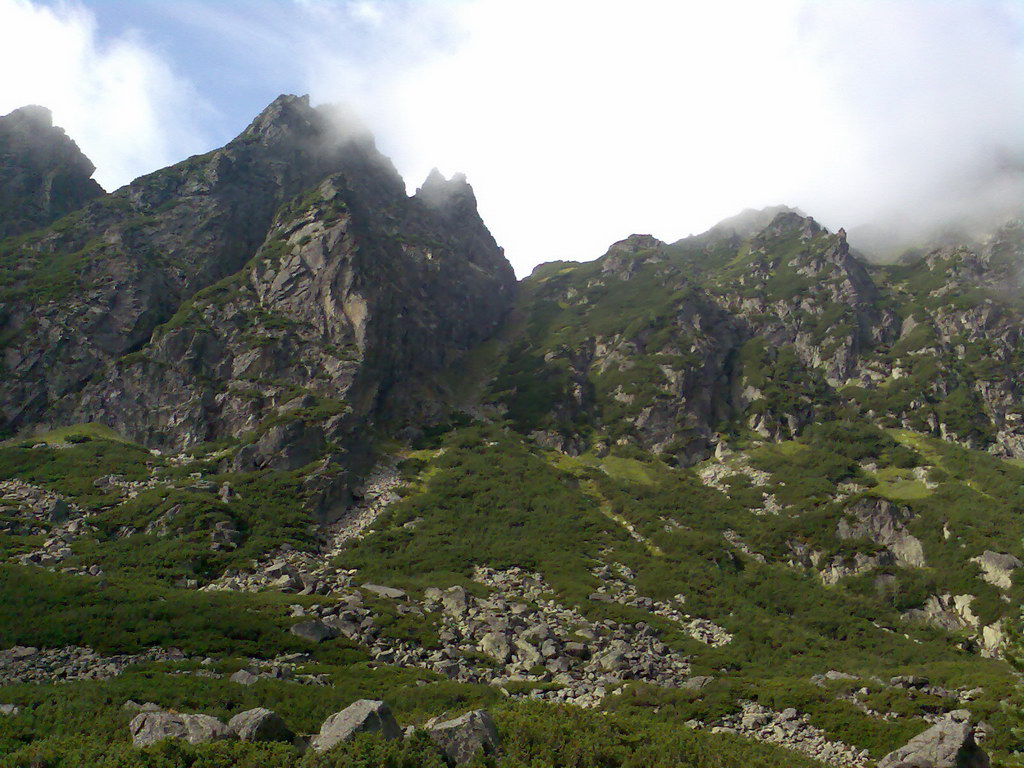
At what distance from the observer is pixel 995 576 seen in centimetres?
5988

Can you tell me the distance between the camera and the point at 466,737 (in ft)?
63.8

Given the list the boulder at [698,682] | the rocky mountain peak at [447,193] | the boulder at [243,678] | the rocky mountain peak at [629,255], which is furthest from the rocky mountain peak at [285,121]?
the boulder at [698,682]

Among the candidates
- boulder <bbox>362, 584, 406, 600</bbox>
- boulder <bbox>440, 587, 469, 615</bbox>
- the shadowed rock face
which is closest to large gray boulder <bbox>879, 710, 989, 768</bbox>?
boulder <bbox>440, 587, 469, 615</bbox>

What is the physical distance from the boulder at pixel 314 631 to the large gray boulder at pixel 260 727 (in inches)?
836

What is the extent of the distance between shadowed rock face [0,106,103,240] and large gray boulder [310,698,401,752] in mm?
143095

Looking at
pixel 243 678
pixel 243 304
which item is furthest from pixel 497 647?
pixel 243 304

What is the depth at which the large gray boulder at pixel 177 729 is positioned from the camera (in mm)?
19094

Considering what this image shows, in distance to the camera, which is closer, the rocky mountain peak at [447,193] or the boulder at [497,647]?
the boulder at [497,647]

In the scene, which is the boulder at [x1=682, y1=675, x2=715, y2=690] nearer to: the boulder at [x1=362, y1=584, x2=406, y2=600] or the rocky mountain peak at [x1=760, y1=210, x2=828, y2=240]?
the boulder at [x1=362, y1=584, x2=406, y2=600]

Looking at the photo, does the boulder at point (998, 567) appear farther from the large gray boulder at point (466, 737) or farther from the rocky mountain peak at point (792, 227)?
the rocky mountain peak at point (792, 227)

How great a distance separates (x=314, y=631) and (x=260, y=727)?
23.4 m

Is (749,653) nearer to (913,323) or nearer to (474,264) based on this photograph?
(913,323)

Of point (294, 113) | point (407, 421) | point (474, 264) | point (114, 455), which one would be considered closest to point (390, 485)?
point (407, 421)

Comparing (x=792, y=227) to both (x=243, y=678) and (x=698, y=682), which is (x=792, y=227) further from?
(x=243, y=678)
